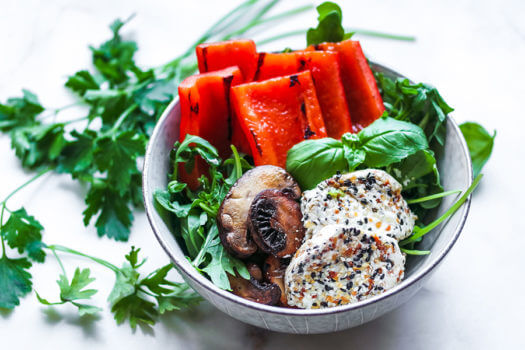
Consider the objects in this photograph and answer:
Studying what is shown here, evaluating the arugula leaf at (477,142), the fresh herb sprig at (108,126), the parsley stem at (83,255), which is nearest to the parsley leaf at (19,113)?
the fresh herb sprig at (108,126)

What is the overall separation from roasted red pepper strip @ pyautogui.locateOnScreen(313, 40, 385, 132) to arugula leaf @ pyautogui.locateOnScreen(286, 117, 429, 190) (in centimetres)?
22

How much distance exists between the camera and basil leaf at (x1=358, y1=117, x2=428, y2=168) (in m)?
1.85

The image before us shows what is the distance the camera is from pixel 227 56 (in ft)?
6.93

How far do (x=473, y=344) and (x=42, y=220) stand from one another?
66.9 inches

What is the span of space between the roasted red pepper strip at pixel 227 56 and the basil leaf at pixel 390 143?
1.69ft

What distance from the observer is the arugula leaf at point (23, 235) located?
227 cm

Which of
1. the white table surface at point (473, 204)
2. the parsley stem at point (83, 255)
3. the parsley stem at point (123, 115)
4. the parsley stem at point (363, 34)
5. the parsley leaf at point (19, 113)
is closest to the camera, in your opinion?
the white table surface at point (473, 204)

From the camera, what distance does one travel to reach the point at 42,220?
2406 millimetres

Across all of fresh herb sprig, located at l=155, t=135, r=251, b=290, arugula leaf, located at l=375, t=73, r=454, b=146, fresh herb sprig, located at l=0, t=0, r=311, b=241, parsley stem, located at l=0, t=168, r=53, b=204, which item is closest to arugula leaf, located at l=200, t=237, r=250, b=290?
fresh herb sprig, located at l=155, t=135, r=251, b=290

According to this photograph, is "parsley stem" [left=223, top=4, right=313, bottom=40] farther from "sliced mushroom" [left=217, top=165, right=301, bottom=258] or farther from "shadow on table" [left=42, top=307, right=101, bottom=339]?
"shadow on table" [left=42, top=307, right=101, bottom=339]

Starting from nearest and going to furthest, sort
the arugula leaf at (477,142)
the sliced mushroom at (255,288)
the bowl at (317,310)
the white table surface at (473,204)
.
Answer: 1. the bowl at (317,310)
2. the sliced mushroom at (255,288)
3. the white table surface at (473,204)
4. the arugula leaf at (477,142)

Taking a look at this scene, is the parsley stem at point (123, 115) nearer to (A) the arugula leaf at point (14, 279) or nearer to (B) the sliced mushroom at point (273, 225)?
(A) the arugula leaf at point (14, 279)

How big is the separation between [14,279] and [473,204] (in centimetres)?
179

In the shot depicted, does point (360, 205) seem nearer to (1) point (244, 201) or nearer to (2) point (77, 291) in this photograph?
(1) point (244, 201)
